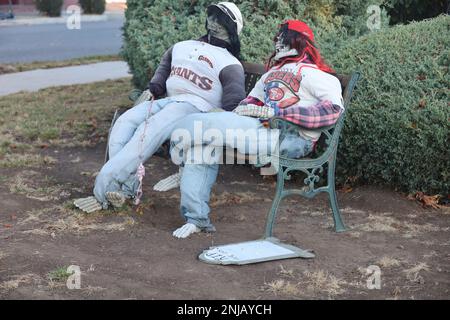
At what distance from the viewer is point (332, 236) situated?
5043 millimetres

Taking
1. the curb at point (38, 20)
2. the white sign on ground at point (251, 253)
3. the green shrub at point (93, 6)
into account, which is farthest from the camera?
the green shrub at point (93, 6)

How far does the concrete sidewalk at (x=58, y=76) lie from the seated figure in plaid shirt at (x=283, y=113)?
18.9ft

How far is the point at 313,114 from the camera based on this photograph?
4.82 m

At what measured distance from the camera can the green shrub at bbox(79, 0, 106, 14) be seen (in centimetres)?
2759

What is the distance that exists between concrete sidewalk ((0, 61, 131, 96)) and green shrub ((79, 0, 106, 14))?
48.9 feet

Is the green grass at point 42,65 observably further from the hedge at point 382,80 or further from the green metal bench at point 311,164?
the green metal bench at point 311,164

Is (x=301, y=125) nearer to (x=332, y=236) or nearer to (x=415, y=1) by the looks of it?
(x=332, y=236)

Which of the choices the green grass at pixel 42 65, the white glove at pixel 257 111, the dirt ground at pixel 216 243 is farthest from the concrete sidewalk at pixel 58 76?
the white glove at pixel 257 111

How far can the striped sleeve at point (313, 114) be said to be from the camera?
190 inches

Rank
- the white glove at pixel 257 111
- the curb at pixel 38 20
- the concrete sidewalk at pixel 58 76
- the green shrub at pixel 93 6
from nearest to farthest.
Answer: the white glove at pixel 257 111
the concrete sidewalk at pixel 58 76
the curb at pixel 38 20
the green shrub at pixel 93 6

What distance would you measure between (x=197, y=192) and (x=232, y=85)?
2.58 ft

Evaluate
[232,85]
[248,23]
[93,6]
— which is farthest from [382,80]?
[93,6]

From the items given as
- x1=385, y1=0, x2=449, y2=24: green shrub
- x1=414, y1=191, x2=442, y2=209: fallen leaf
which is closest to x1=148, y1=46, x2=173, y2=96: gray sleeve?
x1=414, y1=191, x2=442, y2=209: fallen leaf
